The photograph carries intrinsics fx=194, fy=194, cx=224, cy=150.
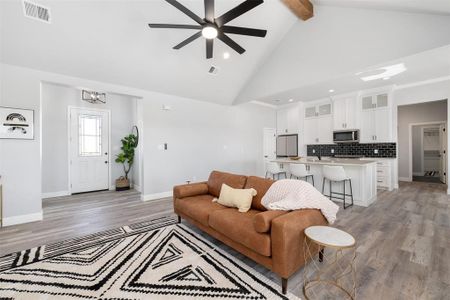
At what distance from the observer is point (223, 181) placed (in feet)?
10.3

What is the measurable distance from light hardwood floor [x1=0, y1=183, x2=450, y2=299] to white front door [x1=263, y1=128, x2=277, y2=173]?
3.52 meters

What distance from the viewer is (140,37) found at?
344cm

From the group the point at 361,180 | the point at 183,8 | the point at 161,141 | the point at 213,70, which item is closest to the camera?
the point at 183,8

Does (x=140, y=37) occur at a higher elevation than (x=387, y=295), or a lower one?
higher

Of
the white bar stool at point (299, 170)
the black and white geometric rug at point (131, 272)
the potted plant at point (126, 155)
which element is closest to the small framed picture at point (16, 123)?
the black and white geometric rug at point (131, 272)

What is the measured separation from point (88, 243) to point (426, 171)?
10944 millimetres

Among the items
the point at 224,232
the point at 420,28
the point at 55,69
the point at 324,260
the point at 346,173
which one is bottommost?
the point at 324,260

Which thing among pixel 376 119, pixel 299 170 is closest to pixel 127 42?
pixel 299 170

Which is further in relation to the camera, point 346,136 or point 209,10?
point 346,136

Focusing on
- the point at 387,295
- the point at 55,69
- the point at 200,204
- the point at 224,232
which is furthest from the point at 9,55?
the point at 387,295

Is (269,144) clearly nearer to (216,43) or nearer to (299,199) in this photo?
(216,43)

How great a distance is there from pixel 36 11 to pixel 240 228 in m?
3.89

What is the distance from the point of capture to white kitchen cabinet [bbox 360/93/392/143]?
5.40 metres

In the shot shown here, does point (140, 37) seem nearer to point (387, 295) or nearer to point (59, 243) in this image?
point (59, 243)
